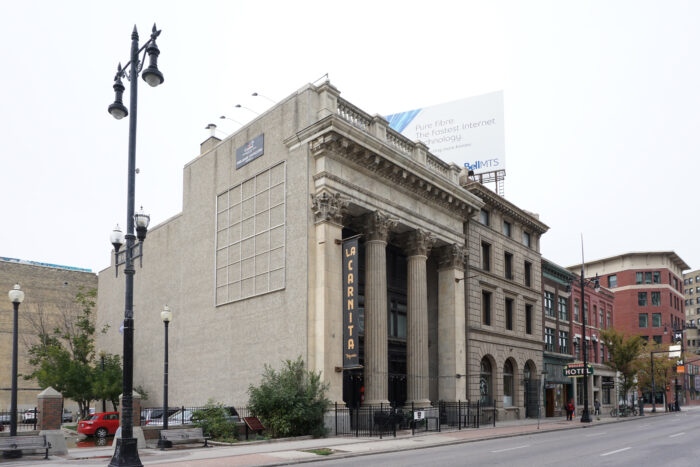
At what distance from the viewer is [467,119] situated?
5503cm

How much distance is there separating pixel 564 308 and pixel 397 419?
111 feet

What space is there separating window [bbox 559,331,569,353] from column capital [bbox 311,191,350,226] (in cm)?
3434

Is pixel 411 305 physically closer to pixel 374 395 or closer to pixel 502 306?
pixel 374 395

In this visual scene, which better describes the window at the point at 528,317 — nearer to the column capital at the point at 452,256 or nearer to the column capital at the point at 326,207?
the column capital at the point at 452,256

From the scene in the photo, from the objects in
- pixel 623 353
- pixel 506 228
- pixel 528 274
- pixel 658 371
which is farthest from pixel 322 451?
pixel 658 371

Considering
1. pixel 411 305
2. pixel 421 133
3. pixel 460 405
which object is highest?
pixel 421 133

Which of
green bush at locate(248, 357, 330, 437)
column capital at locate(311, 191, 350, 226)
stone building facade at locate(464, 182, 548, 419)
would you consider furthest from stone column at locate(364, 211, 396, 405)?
stone building facade at locate(464, 182, 548, 419)

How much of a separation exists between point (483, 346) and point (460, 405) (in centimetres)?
656

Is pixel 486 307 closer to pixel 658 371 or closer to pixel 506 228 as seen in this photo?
pixel 506 228

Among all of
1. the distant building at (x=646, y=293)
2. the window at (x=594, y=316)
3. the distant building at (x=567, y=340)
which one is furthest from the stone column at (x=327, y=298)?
the distant building at (x=646, y=293)

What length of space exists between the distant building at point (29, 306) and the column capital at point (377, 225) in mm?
45007

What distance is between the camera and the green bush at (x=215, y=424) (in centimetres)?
2602

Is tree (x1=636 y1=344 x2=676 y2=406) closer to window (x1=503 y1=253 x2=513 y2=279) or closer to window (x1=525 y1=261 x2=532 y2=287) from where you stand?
window (x1=525 y1=261 x2=532 y2=287)

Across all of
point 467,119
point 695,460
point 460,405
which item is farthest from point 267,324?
point 467,119
